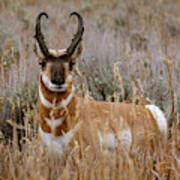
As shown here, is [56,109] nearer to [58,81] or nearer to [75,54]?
[58,81]

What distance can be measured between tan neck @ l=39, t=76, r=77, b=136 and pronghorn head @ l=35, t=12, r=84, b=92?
0.10 meters

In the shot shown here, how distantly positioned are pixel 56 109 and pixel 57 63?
0.40m

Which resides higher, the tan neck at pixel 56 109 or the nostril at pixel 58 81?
the nostril at pixel 58 81

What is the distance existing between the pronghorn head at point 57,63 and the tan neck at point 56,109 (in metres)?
0.10

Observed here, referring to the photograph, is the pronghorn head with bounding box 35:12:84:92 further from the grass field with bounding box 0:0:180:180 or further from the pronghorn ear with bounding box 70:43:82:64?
the grass field with bounding box 0:0:180:180

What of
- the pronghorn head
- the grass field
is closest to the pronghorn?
the pronghorn head

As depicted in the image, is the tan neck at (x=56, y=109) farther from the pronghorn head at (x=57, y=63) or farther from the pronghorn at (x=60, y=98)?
the pronghorn head at (x=57, y=63)

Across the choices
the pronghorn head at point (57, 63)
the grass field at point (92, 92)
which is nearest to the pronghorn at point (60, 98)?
the pronghorn head at point (57, 63)

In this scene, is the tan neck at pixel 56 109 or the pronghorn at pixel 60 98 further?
the tan neck at pixel 56 109

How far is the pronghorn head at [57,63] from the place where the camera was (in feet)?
7.64

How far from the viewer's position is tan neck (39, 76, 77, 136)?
253 cm

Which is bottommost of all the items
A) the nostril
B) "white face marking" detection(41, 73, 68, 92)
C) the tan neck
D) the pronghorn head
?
the tan neck

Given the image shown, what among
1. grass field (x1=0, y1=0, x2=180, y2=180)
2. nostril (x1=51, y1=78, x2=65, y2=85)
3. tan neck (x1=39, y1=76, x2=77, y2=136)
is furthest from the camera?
tan neck (x1=39, y1=76, x2=77, y2=136)

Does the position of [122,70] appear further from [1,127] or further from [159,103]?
[1,127]
